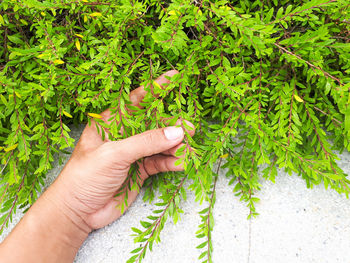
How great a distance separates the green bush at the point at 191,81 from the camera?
121cm

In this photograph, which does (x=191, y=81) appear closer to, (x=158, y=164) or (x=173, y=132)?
(x=173, y=132)

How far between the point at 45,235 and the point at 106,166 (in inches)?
21.3

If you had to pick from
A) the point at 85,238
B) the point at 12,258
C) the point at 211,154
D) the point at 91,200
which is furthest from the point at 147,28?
the point at 12,258

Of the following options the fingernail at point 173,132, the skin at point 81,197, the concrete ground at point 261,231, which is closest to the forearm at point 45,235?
the skin at point 81,197

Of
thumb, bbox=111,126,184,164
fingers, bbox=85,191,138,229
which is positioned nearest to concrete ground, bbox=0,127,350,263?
fingers, bbox=85,191,138,229

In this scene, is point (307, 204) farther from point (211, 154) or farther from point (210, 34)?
point (210, 34)

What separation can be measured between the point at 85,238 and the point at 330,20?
70.7 inches

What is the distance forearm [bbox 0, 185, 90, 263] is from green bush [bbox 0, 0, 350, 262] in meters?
0.10

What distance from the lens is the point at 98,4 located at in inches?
54.5

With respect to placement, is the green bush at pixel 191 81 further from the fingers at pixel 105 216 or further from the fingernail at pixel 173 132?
the fingers at pixel 105 216

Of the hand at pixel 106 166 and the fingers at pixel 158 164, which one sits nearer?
the hand at pixel 106 166

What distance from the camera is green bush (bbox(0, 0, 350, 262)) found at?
121cm

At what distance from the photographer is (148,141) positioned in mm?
1271

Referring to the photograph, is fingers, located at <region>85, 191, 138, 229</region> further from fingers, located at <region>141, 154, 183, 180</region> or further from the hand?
fingers, located at <region>141, 154, 183, 180</region>
